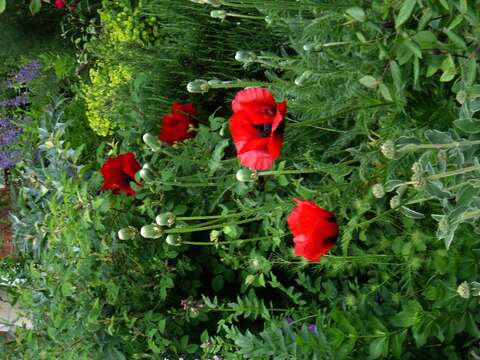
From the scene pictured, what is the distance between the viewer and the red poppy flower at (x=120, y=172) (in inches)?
58.7

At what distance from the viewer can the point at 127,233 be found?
137cm

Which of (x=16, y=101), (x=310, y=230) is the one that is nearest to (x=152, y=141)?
(x=310, y=230)

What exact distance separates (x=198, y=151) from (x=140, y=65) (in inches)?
24.5

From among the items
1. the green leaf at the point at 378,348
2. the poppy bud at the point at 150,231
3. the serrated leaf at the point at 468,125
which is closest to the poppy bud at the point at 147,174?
the poppy bud at the point at 150,231

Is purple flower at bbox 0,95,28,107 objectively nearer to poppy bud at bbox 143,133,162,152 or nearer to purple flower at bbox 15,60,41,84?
purple flower at bbox 15,60,41,84

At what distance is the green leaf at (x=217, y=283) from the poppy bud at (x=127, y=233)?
9.7 inches

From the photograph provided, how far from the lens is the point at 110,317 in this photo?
4.99 ft

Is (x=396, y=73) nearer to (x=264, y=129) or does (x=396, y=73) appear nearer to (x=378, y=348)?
(x=264, y=129)

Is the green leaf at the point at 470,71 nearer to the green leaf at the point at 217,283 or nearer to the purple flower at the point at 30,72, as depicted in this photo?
the green leaf at the point at 217,283

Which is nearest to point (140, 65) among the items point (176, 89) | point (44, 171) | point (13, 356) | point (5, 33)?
point (176, 89)

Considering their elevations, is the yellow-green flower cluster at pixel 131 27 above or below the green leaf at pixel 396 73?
below

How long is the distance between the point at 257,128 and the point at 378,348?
1.40 ft

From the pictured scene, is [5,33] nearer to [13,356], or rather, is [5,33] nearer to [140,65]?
[140,65]

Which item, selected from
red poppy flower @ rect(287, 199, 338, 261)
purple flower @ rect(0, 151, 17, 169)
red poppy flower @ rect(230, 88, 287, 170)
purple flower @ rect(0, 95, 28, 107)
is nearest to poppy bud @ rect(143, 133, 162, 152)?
red poppy flower @ rect(230, 88, 287, 170)
